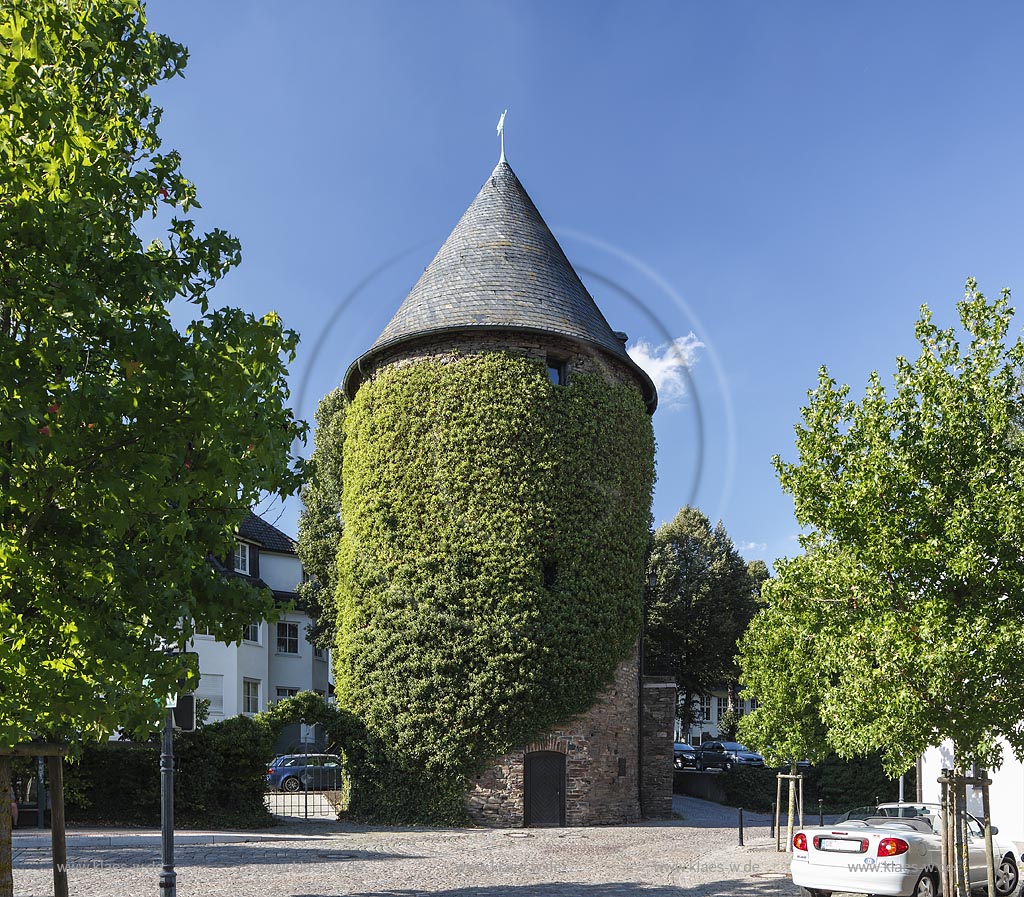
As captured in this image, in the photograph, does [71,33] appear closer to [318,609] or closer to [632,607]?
[632,607]

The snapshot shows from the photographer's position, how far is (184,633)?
28.2 feet

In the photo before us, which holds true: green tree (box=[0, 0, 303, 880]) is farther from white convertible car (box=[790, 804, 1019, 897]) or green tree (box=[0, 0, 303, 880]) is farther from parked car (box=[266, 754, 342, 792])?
parked car (box=[266, 754, 342, 792])

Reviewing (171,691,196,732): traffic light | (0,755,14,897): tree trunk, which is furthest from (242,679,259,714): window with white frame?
(0,755,14,897): tree trunk

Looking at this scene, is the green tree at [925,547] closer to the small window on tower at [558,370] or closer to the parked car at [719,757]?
the small window on tower at [558,370]

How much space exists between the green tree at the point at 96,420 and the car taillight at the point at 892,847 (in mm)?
8186

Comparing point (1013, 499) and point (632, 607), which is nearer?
point (1013, 499)

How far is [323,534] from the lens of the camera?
36094 millimetres

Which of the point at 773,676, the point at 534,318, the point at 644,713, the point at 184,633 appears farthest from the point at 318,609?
the point at 184,633

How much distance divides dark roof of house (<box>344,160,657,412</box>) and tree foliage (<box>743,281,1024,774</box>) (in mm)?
14885

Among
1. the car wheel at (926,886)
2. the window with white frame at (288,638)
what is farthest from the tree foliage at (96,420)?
the window with white frame at (288,638)

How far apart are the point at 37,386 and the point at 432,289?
834 inches

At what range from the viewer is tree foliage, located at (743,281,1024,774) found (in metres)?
10.6

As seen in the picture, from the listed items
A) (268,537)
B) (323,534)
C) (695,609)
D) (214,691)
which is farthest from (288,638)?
(695,609)

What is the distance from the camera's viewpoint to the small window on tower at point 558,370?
2684 centimetres
